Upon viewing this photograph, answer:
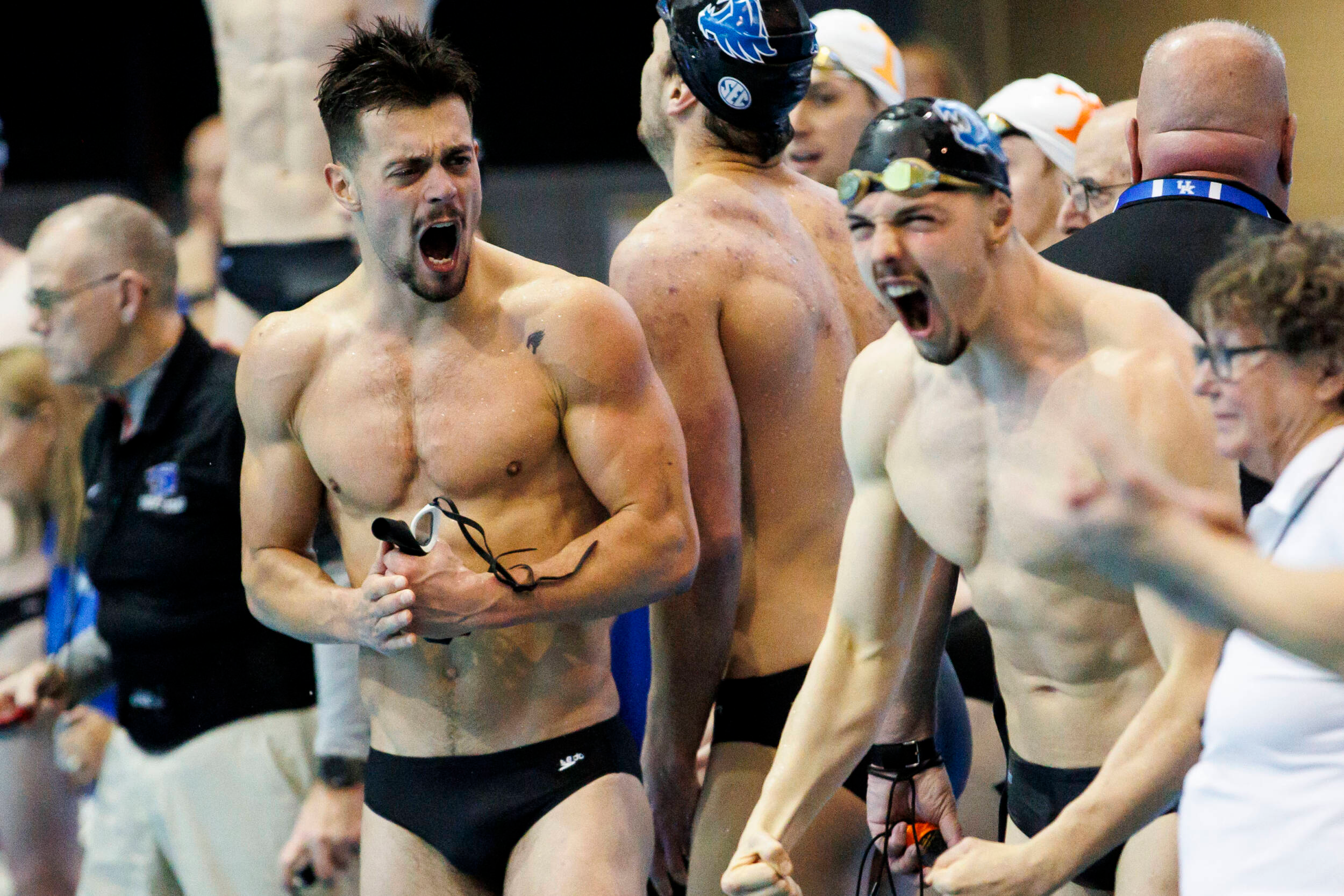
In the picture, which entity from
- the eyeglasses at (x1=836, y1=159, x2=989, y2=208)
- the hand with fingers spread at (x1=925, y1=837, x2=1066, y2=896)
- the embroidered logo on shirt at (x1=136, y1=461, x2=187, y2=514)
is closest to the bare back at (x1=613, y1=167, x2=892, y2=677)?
the eyeglasses at (x1=836, y1=159, x2=989, y2=208)

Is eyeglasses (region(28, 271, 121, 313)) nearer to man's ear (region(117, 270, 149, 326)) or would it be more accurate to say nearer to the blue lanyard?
man's ear (region(117, 270, 149, 326))

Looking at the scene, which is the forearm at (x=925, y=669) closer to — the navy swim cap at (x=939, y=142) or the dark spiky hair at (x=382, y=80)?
the navy swim cap at (x=939, y=142)

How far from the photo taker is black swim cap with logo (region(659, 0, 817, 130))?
2826 millimetres

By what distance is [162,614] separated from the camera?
3.45m

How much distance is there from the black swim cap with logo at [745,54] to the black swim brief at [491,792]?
1156 mm

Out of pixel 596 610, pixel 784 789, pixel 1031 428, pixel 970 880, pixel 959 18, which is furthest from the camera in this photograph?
pixel 959 18

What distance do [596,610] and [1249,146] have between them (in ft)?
5.00

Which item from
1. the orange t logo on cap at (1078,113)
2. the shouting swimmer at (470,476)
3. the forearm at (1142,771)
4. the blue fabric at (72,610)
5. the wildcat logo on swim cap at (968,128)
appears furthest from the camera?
the orange t logo on cap at (1078,113)

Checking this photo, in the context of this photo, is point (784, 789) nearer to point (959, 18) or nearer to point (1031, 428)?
point (1031, 428)

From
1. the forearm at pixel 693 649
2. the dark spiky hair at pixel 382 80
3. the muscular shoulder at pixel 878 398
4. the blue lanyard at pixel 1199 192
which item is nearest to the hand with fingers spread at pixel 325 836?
the forearm at pixel 693 649

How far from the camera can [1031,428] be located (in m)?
2.09

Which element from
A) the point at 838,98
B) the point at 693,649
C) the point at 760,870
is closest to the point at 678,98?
the point at 838,98

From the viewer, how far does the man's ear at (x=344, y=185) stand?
8.72ft

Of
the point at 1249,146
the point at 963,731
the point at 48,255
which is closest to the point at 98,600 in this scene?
the point at 48,255
